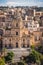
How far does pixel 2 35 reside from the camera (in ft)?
89.5

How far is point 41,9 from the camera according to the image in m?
52.7

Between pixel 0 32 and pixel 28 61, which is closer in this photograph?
pixel 28 61

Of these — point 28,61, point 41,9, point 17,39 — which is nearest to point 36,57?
point 28,61

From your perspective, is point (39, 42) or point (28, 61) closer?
point (28, 61)

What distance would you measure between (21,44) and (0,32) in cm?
152

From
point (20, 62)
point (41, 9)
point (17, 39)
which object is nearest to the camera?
point (20, 62)

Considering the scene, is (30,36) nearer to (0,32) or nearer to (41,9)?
(0,32)

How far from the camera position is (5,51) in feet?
84.5

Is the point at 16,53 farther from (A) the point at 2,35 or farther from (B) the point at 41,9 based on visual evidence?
(B) the point at 41,9

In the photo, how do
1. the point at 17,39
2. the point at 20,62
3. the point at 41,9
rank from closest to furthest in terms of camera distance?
the point at 20,62
the point at 17,39
the point at 41,9

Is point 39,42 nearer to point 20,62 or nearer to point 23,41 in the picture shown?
point 23,41

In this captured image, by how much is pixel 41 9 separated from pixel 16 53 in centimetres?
2714

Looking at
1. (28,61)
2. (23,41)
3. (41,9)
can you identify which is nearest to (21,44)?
(23,41)

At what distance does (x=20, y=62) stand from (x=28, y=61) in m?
0.72
